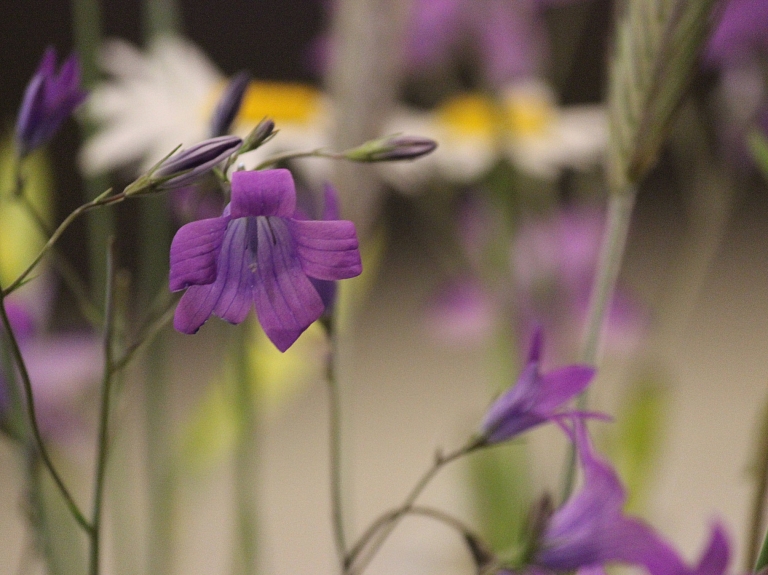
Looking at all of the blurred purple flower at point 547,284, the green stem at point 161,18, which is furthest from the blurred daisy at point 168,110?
the blurred purple flower at point 547,284

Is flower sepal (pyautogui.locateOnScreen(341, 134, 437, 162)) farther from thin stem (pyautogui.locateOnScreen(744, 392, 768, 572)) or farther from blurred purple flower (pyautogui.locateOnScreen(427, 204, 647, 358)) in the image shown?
blurred purple flower (pyautogui.locateOnScreen(427, 204, 647, 358))

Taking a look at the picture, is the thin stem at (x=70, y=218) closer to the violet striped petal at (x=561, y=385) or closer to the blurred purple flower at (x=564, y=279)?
the violet striped petal at (x=561, y=385)

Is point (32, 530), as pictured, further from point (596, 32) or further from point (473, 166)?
point (596, 32)

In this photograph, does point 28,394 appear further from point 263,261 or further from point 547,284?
point 547,284

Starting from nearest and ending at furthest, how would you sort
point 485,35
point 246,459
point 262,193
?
point 262,193 < point 246,459 < point 485,35

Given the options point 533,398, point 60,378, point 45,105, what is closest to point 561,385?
point 533,398

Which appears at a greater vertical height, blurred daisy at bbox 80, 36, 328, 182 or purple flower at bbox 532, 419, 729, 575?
blurred daisy at bbox 80, 36, 328, 182

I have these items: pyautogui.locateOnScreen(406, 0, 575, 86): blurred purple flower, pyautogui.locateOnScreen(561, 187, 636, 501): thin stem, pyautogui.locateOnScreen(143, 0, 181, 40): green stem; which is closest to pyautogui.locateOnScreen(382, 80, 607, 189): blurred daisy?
pyautogui.locateOnScreen(406, 0, 575, 86): blurred purple flower
